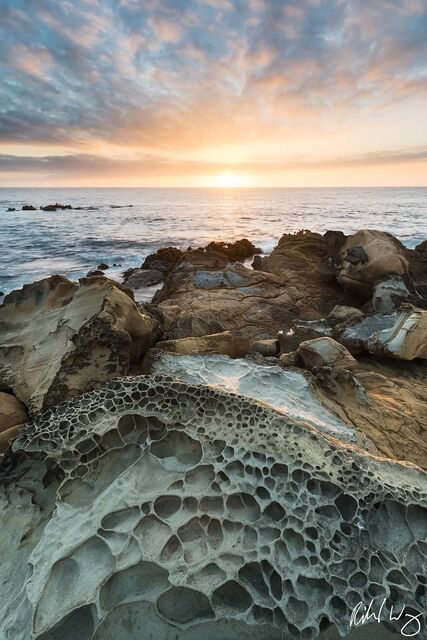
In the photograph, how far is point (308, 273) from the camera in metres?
7.41

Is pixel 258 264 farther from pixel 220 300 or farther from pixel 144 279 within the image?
pixel 220 300

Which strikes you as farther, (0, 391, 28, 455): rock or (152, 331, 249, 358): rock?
(152, 331, 249, 358): rock

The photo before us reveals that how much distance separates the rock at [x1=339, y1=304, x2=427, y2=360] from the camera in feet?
12.3

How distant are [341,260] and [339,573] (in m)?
6.37

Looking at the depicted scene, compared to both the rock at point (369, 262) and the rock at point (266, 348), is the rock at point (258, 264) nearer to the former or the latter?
the rock at point (369, 262)

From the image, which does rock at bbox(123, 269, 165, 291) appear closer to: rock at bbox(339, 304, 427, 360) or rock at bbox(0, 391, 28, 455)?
rock at bbox(339, 304, 427, 360)

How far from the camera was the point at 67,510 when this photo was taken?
160 centimetres

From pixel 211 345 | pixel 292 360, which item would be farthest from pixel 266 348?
pixel 211 345

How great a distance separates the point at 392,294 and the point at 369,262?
1007 mm

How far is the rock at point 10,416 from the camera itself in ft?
8.68

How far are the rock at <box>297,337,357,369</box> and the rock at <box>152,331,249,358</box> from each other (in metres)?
0.63

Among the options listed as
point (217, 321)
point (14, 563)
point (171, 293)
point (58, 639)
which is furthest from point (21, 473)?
point (171, 293)

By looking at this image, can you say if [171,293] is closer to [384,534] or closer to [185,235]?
[384,534]

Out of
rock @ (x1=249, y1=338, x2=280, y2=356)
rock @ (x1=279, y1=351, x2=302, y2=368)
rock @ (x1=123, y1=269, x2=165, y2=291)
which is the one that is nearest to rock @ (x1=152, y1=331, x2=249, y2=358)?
rock @ (x1=249, y1=338, x2=280, y2=356)
